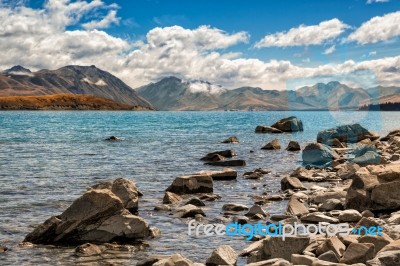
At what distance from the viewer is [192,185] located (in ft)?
84.6

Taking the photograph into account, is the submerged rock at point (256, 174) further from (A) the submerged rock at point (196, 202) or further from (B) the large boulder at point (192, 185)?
(A) the submerged rock at point (196, 202)

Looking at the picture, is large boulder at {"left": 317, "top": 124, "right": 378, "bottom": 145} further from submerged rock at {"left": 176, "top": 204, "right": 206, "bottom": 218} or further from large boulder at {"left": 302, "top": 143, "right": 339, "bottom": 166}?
submerged rock at {"left": 176, "top": 204, "right": 206, "bottom": 218}

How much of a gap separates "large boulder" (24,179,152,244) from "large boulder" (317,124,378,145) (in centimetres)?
5066

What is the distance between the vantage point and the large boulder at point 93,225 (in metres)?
15.8

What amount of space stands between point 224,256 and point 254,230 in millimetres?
4201

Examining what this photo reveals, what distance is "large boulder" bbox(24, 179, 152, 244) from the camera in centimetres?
1584

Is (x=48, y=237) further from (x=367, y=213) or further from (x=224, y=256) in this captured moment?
(x=367, y=213)

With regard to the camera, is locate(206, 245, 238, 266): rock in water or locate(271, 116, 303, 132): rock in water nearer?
locate(206, 245, 238, 266): rock in water

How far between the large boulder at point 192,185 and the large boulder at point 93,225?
8.95 metres

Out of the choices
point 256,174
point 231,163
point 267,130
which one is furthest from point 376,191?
point 267,130

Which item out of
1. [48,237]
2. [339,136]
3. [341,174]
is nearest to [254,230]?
[48,237]

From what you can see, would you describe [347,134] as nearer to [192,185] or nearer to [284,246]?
[192,185]

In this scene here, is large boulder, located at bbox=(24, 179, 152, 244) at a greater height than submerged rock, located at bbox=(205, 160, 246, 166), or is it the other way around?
large boulder, located at bbox=(24, 179, 152, 244)

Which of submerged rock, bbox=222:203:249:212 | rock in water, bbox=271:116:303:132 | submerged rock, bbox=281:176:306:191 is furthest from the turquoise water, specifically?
rock in water, bbox=271:116:303:132
